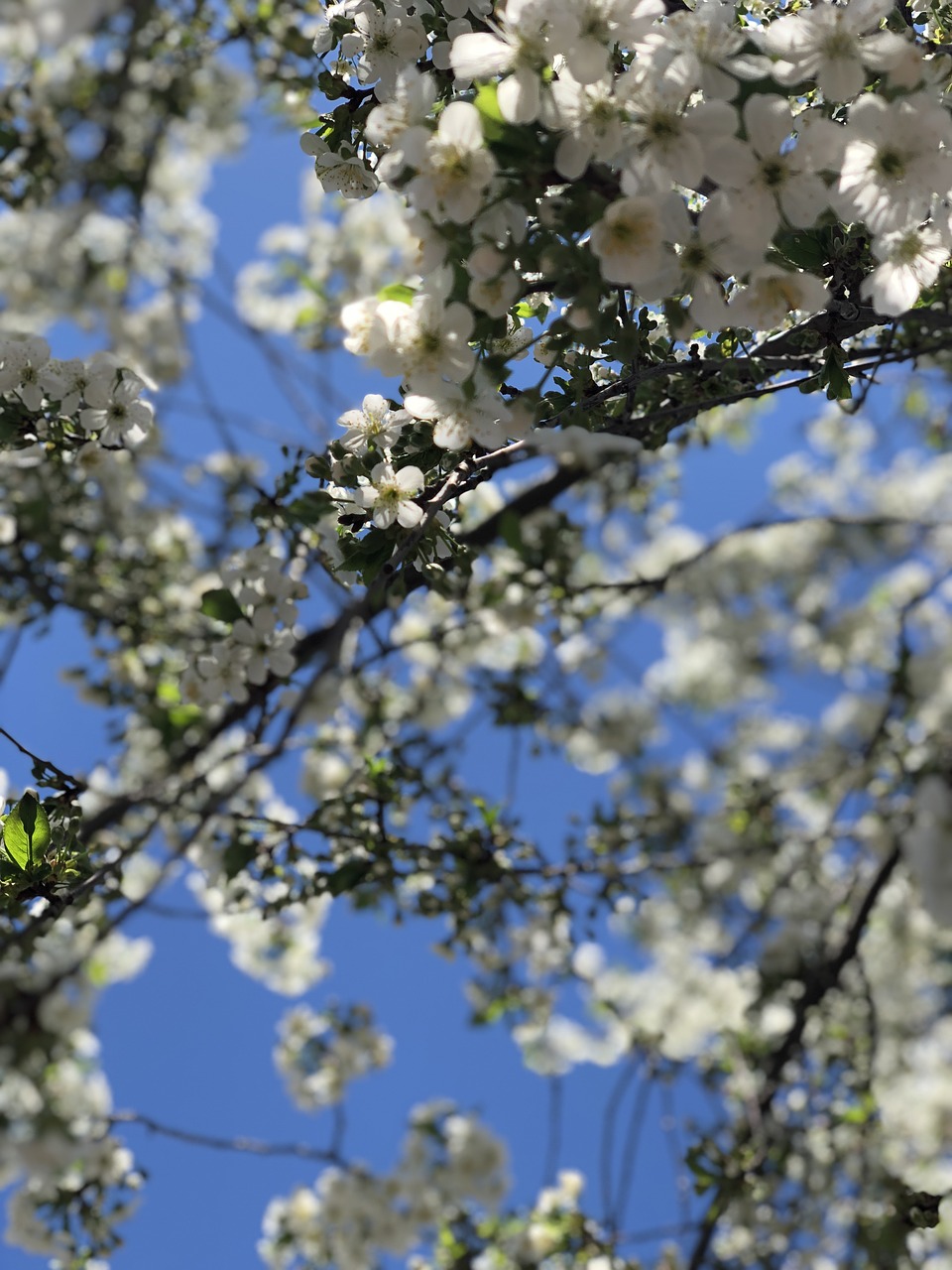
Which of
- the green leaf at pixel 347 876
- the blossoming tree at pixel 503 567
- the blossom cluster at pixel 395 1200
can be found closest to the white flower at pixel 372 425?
the blossoming tree at pixel 503 567

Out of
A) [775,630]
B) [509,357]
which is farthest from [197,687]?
[775,630]

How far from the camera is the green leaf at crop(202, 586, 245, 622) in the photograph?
1.41m

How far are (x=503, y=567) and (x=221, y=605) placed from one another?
45.3 inches

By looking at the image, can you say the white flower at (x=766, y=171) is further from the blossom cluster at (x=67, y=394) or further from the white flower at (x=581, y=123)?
the blossom cluster at (x=67, y=394)

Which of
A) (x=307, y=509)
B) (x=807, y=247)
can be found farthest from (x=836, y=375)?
(x=307, y=509)

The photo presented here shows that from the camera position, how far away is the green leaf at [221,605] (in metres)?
1.41

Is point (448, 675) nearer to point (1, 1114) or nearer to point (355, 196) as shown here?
point (355, 196)

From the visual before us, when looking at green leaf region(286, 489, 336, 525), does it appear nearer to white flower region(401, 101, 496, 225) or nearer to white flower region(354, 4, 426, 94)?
white flower region(354, 4, 426, 94)

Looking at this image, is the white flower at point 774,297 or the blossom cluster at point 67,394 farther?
the blossom cluster at point 67,394

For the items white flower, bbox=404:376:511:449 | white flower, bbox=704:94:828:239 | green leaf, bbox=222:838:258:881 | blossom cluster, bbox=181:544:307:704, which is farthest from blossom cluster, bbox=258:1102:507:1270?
white flower, bbox=704:94:828:239

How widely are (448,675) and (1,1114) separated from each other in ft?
9.57

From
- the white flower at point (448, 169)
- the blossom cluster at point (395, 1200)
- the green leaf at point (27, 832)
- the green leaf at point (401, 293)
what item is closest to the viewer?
the white flower at point (448, 169)

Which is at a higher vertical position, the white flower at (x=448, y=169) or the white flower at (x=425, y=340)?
the white flower at (x=448, y=169)

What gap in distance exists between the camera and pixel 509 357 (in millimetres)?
889
